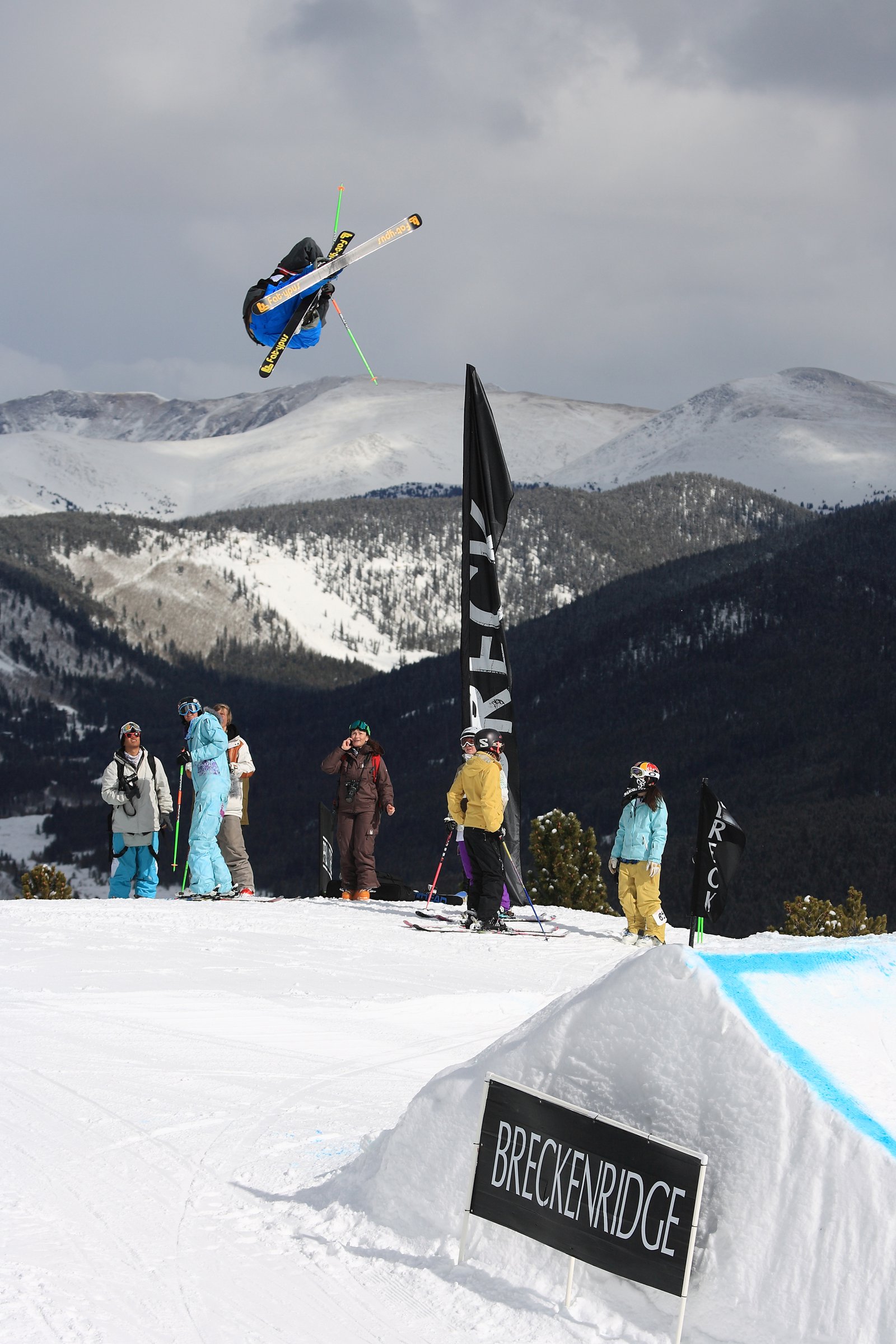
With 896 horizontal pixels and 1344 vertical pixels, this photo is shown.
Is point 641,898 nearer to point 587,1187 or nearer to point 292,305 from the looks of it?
point 292,305

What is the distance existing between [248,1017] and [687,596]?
150118 millimetres

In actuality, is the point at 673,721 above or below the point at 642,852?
above

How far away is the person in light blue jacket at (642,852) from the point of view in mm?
10633

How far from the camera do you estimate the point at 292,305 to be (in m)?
10.1

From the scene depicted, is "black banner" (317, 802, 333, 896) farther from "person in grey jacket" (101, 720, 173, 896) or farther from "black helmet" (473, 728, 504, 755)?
"black helmet" (473, 728, 504, 755)

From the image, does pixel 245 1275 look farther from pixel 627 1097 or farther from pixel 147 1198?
pixel 627 1097

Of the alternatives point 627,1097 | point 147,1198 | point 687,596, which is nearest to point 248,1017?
point 147,1198

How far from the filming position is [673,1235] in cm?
320

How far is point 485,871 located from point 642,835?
137 cm

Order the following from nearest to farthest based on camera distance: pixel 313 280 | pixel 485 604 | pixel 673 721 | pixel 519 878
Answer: pixel 313 280 < pixel 519 878 < pixel 485 604 < pixel 673 721

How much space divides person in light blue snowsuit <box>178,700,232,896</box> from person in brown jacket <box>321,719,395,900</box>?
0.94 metres

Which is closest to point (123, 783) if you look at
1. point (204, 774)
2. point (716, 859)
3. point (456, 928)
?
point (204, 774)

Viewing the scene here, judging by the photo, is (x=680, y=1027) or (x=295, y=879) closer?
(x=680, y=1027)

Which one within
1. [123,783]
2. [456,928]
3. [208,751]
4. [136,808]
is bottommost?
[456,928]
